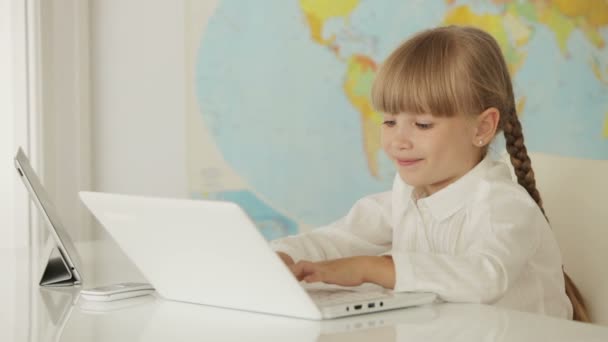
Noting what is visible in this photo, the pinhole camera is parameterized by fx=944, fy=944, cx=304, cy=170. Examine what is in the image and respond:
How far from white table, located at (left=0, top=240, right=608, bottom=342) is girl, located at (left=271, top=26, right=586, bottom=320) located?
163 millimetres

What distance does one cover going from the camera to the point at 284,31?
11.3ft

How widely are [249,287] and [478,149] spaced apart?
532 mm

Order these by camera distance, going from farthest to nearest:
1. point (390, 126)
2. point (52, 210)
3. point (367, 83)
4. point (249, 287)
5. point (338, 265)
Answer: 1. point (367, 83)
2. point (390, 126)
3. point (52, 210)
4. point (338, 265)
5. point (249, 287)

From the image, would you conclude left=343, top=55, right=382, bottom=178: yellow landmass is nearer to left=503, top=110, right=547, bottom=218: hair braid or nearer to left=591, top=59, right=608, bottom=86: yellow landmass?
left=591, top=59, right=608, bottom=86: yellow landmass

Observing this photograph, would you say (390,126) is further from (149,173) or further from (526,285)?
(149,173)

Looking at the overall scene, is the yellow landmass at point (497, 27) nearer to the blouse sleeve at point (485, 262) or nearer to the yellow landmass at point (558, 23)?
the yellow landmass at point (558, 23)

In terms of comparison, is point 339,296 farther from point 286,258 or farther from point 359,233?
point 359,233

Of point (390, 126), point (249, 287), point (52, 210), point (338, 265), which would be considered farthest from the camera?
point (390, 126)

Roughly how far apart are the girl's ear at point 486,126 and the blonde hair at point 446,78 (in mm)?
10

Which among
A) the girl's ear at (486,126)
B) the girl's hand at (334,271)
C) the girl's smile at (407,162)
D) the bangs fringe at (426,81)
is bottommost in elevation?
the girl's hand at (334,271)

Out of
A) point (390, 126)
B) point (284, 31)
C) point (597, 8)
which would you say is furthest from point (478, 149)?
point (284, 31)

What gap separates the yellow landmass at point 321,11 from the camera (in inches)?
132

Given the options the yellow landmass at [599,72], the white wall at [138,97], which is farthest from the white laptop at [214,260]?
the white wall at [138,97]

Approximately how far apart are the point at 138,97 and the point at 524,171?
7.77 ft
